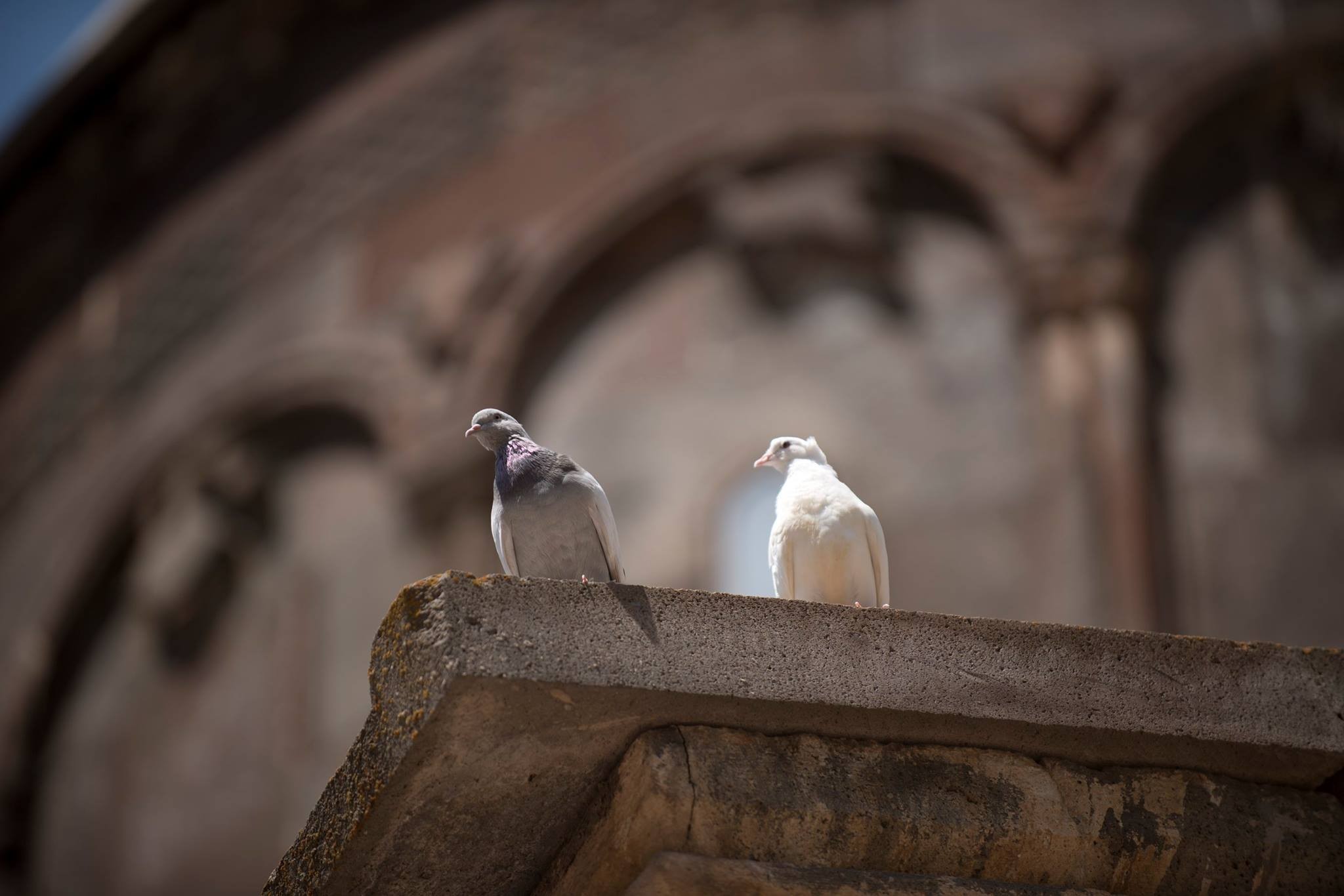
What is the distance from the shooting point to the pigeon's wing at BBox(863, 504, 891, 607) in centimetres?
367

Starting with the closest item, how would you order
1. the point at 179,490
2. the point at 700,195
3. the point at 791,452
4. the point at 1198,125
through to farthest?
1. the point at 791,452
2. the point at 1198,125
3. the point at 700,195
4. the point at 179,490

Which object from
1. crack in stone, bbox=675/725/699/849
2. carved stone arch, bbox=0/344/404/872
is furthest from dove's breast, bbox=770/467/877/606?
carved stone arch, bbox=0/344/404/872

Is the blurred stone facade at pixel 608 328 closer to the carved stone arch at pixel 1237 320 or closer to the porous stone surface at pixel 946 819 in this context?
the carved stone arch at pixel 1237 320

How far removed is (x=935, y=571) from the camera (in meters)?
8.05

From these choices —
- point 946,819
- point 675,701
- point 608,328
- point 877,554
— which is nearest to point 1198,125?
point 608,328

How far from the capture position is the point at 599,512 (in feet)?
11.6

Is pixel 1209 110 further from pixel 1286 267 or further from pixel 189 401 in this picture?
pixel 189 401

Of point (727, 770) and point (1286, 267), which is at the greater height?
point (1286, 267)

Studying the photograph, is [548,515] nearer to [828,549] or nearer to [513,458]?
[513,458]

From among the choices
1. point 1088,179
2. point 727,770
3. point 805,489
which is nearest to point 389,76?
point 1088,179

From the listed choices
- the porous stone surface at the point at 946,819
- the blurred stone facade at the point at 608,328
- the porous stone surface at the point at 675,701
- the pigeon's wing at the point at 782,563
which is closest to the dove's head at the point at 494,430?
the pigeon's wing at the point at 782,563

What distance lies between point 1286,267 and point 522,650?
6335 millimetres

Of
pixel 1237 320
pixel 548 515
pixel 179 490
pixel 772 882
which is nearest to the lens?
pixel 772 882

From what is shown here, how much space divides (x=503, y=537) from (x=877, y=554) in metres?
0.79
